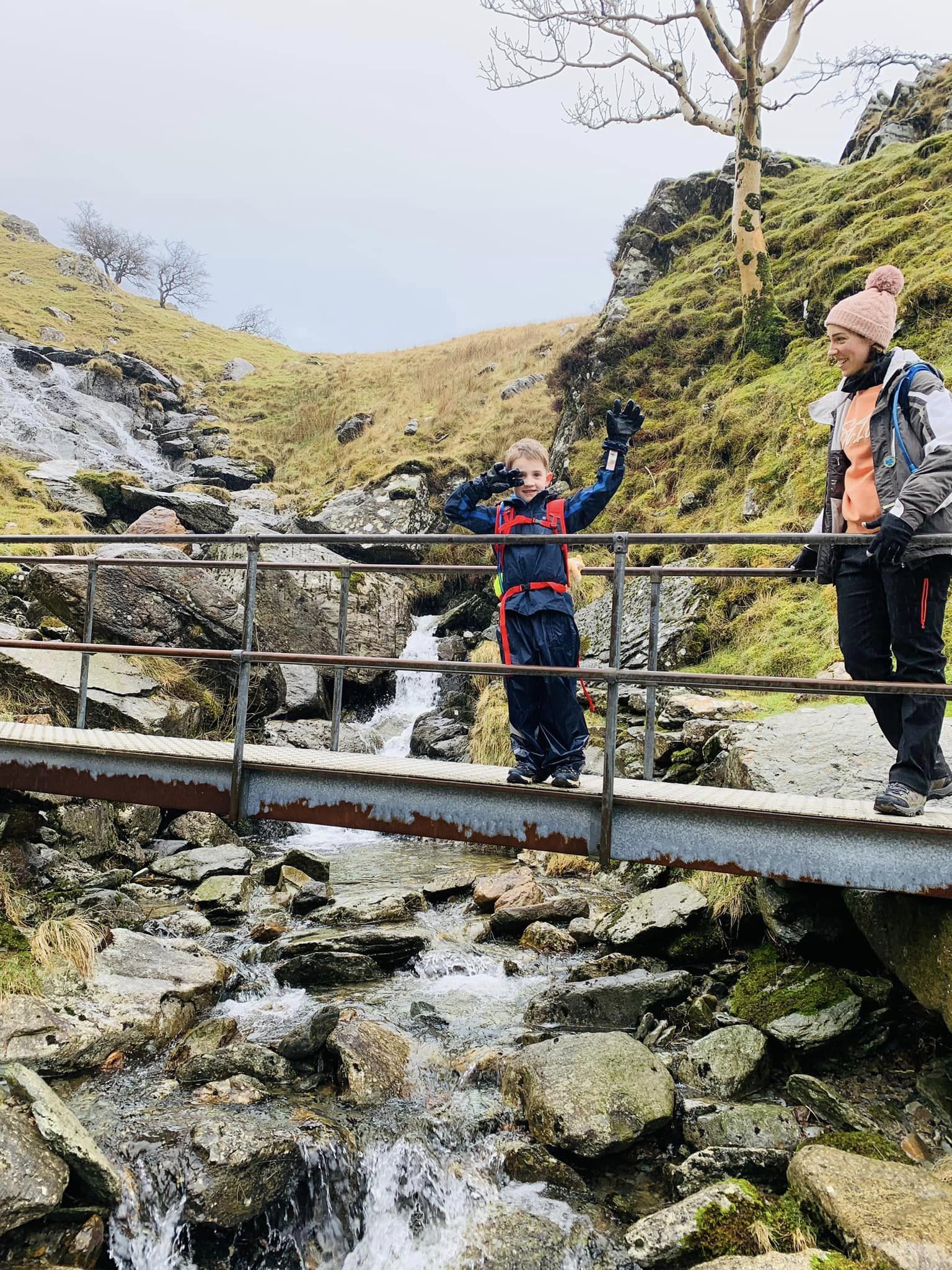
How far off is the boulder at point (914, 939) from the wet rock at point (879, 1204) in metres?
0.70

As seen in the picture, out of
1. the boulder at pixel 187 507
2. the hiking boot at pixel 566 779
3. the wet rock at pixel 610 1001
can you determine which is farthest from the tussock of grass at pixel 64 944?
the boulder at pixel 187 507

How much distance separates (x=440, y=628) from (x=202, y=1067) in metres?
11.0

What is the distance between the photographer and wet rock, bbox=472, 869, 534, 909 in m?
7.40

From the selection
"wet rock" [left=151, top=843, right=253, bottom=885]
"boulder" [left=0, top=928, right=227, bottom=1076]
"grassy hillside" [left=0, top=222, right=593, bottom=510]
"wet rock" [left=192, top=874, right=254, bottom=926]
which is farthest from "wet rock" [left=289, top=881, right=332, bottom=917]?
"grassy hillside" [left=0, top=222, right=593, bottom=510]

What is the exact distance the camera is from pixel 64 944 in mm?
5309

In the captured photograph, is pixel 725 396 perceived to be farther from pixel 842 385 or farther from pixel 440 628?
pixel 842 385

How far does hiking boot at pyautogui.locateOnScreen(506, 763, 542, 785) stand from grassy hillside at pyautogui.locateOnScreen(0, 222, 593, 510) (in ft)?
57.3

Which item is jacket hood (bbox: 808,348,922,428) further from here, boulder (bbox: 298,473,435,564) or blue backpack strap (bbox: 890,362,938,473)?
→ boulder (bbox: 298,473,435,564)

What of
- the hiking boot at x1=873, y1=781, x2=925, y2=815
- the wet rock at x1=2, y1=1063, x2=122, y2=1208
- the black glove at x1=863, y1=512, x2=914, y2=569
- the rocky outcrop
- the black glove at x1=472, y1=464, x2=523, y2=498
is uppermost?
the rocky outcrop

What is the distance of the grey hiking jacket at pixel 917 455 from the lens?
3.10 m

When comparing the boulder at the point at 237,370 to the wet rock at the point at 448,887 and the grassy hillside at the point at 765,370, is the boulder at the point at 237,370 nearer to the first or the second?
the grassy hillside at the point at 765,370

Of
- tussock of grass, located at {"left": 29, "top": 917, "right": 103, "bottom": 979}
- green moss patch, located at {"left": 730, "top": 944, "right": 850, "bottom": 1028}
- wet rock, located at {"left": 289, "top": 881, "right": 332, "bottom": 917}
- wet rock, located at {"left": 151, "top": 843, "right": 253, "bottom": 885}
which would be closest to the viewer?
green moss patch, located at {"left": 730, "top": 944, "right": 850, "bottom": 1028}

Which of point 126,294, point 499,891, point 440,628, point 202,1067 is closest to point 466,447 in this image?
point 440,628

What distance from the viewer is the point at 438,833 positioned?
13.4ft
